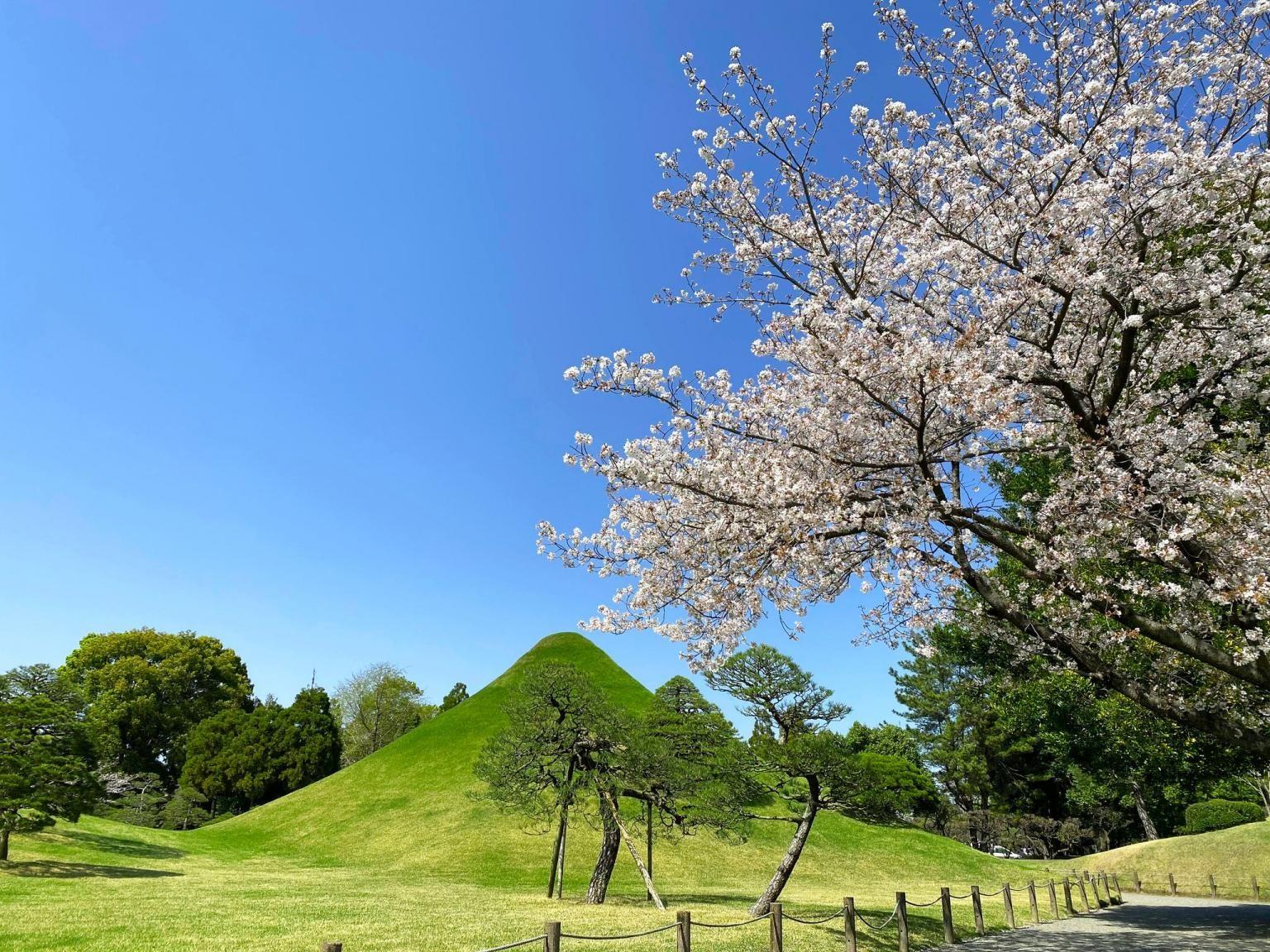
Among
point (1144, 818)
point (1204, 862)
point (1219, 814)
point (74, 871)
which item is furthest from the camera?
point (1144, 818)

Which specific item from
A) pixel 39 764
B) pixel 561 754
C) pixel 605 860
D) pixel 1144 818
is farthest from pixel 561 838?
pixel 1144 818

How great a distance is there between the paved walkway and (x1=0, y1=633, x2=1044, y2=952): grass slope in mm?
1830

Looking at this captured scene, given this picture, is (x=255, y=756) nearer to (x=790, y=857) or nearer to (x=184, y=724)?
(x=184, y=724)

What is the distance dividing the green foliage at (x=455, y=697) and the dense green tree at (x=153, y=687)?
18.3 m

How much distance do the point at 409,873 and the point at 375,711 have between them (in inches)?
1622

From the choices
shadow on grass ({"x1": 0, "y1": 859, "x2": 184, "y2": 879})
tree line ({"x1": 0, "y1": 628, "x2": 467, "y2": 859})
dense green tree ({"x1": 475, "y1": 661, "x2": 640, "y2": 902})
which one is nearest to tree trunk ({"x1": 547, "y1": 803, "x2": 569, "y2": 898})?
dense green tree ({"x1": 475, "y1": 661, "x2": 640, "y2": 902})

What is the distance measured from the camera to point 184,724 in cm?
→ 5597

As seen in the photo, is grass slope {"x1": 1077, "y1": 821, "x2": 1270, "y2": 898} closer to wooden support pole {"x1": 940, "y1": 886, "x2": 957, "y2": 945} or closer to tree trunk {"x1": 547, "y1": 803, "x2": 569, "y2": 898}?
wooden support pole {"x1": 940, "y1": 886, "x2": 957, "y2": 945}

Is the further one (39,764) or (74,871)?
(74,871)

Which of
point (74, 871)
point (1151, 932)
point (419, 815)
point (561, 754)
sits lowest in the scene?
point (1151, 932)

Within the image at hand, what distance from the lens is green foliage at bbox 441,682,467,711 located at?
Answer: 70375 mm

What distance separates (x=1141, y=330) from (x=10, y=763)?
1273 inches

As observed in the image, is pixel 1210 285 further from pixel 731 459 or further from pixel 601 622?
pixel 601 622

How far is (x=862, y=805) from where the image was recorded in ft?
58.6
